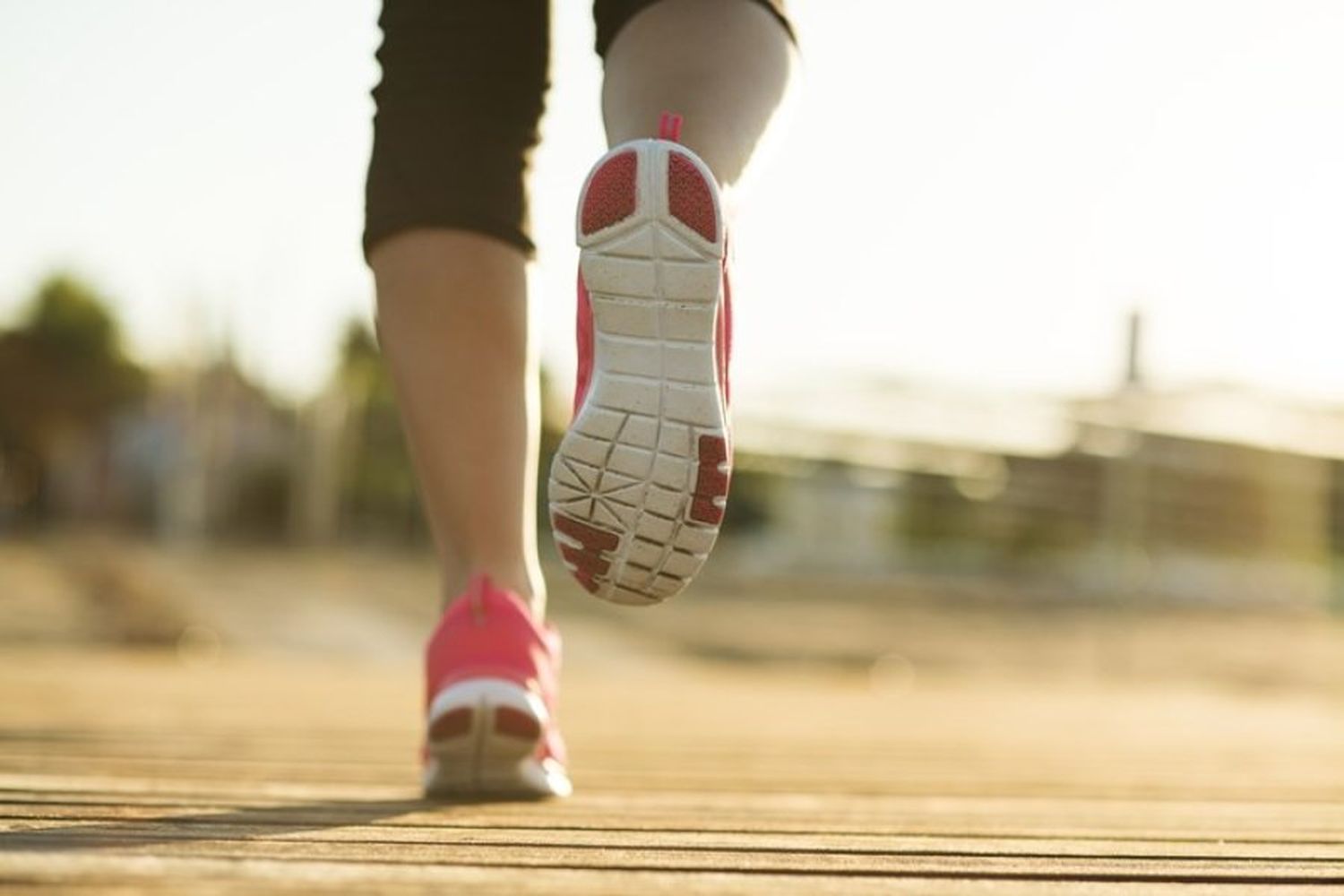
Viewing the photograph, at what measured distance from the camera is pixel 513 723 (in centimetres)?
121

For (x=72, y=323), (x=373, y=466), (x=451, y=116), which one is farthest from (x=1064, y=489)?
(x=72, y=323)

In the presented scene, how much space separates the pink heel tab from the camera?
103cm

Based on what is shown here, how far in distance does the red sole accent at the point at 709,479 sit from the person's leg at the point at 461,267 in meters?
0.30

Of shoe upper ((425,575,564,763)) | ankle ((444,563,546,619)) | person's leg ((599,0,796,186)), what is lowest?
shoe upper ((425,575,564,763))

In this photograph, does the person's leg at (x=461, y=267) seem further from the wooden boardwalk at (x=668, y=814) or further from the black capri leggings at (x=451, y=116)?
the wooden boardwalk at (x=668, y=814)

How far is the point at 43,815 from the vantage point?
38.8 inches

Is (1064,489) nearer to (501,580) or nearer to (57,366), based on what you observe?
(501,580)

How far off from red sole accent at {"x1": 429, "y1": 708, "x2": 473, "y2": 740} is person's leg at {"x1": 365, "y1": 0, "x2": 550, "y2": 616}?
0.35ft

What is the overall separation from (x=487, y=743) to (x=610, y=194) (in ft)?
1.41

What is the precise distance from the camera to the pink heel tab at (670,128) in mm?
1034

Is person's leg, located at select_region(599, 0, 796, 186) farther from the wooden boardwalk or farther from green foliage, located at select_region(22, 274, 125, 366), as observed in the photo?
green foliage, located at select_region(22, 274, 125, 366)

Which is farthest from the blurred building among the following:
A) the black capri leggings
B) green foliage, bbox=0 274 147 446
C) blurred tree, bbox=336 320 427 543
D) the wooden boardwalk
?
green foliage, bbox=0 274 147 446

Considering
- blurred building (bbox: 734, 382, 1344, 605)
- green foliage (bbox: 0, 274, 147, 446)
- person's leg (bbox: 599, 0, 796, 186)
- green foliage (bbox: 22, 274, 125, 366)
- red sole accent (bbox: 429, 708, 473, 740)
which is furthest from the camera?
green foliage (bbox: 22, 274, 125, 366)

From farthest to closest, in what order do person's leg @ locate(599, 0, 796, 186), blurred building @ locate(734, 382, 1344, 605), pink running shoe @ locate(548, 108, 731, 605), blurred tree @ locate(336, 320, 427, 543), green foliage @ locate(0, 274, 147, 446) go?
blurred tree @ locate(336, 320, 427, 543)
green foliage @ locate(0, 274, 147, 446)
blurred building @ locate(734, 382, 1344, 605)
person's leg @ locate(599, 0, 796, 186)
pink running shoe @ locate(548, 108, 731, 605)
